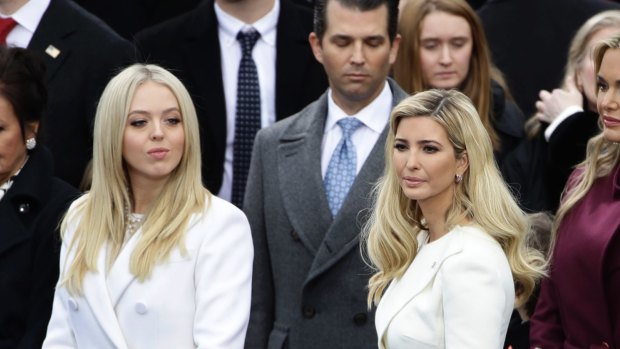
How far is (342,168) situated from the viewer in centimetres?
654

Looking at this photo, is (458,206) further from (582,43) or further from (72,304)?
(582,43)

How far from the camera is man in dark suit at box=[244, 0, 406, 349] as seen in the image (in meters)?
6.36

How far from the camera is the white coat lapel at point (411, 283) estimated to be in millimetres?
5074

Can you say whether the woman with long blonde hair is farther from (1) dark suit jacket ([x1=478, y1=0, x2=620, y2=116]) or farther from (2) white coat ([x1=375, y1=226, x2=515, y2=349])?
(2) white coat ([x1=375, y1=226, x2=515, y2=349])

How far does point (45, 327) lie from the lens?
6.05m

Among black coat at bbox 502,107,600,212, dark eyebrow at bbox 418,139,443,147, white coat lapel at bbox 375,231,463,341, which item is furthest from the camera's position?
black coat at bbox 502,107,600,212

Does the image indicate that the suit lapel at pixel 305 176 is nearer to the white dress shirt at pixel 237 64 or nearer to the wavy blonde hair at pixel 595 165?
the white dress shirt at pixel 237 64

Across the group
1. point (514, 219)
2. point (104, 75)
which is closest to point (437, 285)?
point (514, 219)

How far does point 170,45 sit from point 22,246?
191 centimetres

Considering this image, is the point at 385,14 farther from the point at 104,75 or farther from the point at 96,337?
the point at 96,337

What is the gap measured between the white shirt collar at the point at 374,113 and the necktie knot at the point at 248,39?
1.14 meters

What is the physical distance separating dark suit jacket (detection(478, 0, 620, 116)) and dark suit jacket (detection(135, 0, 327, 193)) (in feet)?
3.87

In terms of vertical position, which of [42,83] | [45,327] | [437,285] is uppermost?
[42,83]

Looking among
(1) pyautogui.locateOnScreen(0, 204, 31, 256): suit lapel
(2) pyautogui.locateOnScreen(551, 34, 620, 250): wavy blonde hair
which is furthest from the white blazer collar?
(2) pyautogui.locateOnScreen(551, 34, 620, 250): wavy blonde hair
